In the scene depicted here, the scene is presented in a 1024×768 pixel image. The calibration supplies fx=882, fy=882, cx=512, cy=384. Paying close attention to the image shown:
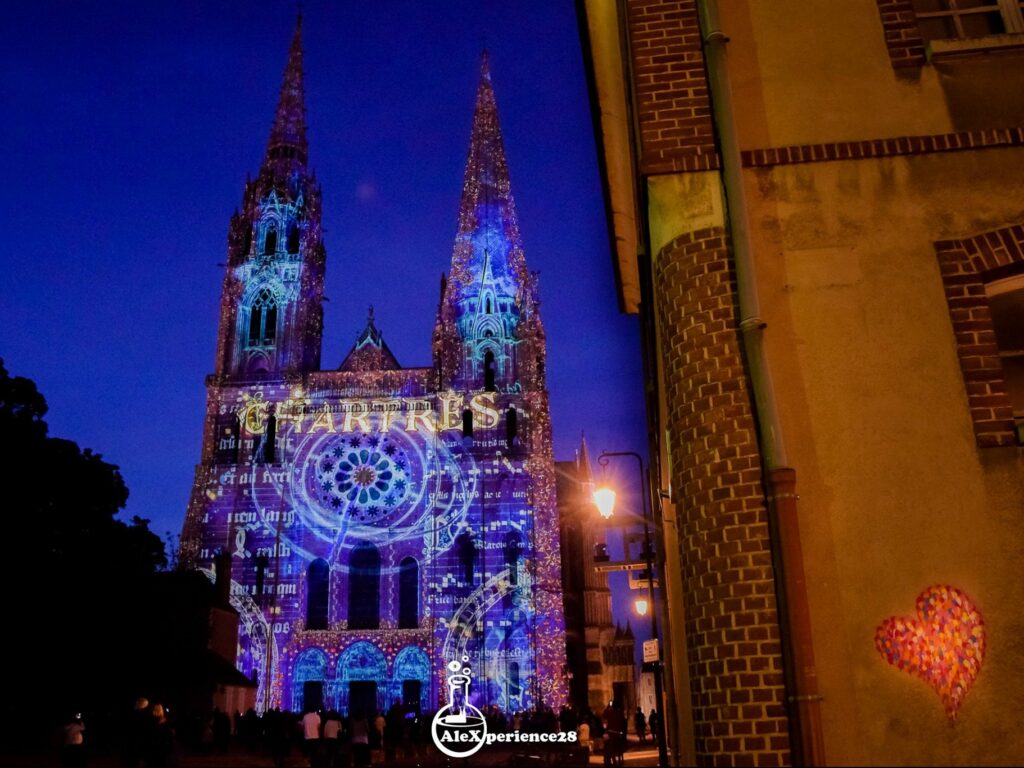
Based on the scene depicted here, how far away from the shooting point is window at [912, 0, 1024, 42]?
276 inches

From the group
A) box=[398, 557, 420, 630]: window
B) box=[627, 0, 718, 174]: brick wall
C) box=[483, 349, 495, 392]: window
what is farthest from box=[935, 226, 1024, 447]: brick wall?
box=[483, 349, 495, 392]: window

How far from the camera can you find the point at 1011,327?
7238 millimetres

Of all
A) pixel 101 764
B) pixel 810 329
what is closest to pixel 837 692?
pixel 810 329

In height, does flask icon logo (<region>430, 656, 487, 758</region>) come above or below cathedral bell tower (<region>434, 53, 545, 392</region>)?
below

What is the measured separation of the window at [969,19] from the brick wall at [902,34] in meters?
0.14

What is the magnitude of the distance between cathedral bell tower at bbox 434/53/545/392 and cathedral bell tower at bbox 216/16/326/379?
7631 mm

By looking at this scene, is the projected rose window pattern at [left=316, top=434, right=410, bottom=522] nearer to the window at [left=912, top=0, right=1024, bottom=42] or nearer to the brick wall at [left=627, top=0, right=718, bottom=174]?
the brick wall at [left=627, top=0, right=718, bottom=174]

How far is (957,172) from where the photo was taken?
6.47 metres

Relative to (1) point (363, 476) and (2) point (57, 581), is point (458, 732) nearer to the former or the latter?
(2) point (57, 581)

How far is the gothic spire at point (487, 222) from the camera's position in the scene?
51.4m

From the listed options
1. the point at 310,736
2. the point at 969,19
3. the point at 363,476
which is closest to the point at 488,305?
the point at 363,476

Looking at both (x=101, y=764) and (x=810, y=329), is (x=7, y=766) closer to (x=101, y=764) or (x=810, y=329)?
(x=101, y=764)

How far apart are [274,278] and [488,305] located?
1229 cm

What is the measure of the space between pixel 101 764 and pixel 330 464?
26571 mm
